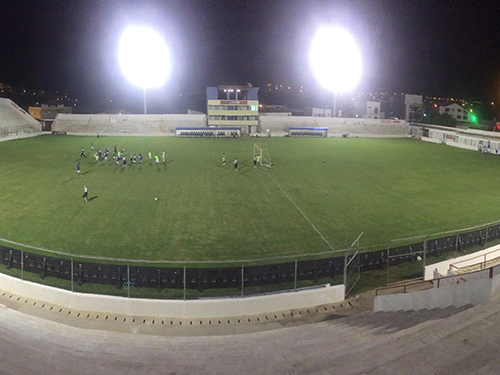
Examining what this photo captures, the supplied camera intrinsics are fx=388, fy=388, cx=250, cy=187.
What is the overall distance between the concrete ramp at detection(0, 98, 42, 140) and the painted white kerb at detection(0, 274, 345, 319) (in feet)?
160

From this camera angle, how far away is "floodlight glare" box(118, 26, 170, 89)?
61094 millimetres

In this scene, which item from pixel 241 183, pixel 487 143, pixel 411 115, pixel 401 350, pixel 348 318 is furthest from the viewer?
pixel 411 115

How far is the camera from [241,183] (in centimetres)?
2870

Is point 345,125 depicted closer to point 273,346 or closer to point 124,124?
point 124,124

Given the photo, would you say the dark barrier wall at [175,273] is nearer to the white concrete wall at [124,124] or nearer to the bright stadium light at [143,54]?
the bright stadium light at [143,54]

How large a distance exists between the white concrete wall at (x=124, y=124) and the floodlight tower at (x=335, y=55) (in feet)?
78.0

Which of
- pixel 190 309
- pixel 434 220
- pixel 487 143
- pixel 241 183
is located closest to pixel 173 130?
pixel 241 183

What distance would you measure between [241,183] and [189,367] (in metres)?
21.0

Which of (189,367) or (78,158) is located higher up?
(78,158)

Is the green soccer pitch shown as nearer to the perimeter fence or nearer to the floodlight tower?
the perimeter fence

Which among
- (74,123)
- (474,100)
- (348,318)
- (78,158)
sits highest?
(474,100)

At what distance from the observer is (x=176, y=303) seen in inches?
440

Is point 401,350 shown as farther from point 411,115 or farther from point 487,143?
point 411,115

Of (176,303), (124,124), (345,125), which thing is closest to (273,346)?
(176,303)
